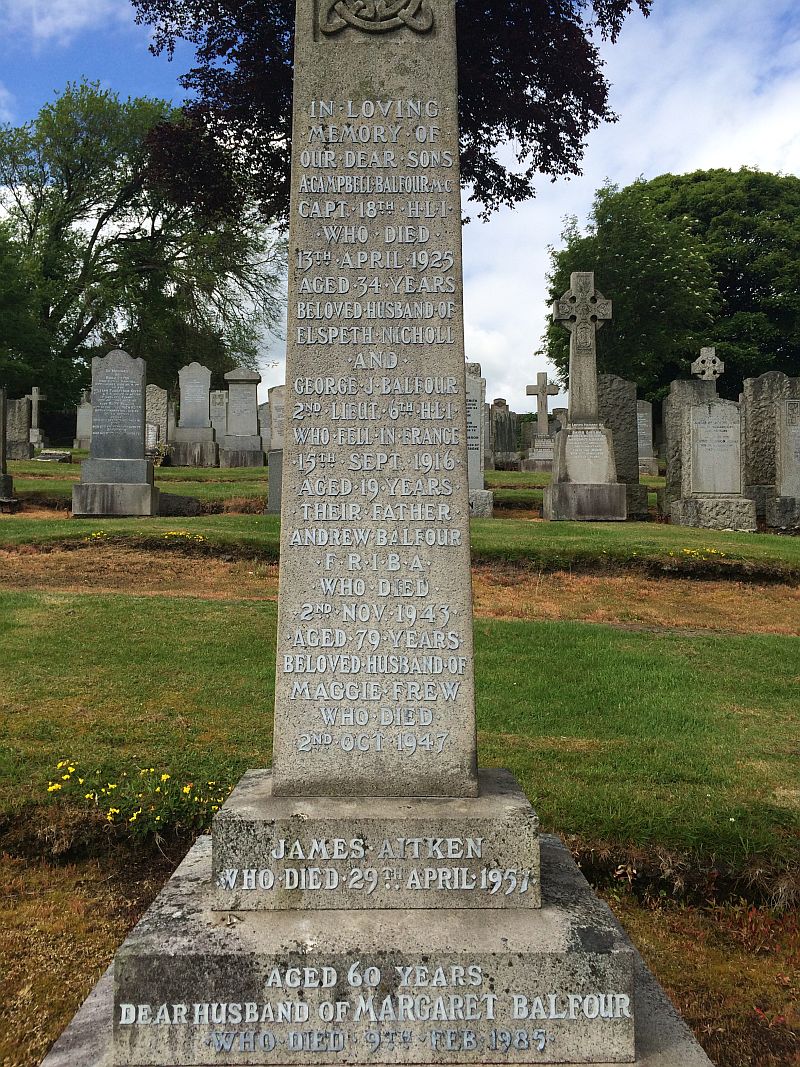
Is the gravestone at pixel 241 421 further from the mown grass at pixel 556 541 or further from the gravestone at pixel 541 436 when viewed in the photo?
the mown grass at pixel 556 541

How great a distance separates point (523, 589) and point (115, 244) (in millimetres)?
34141

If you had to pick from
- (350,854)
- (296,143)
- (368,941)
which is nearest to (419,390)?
(296,143)

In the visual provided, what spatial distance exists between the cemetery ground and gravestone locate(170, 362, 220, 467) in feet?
50.2

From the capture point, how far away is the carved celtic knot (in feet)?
8.88

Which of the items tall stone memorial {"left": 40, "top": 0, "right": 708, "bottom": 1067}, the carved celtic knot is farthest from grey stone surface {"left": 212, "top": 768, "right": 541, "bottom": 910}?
the carved celtic knot

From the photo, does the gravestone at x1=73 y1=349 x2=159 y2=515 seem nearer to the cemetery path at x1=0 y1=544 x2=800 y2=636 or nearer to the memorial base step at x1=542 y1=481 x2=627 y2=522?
the cemetery path at x1=0 y1=544 x2=800 y2=636

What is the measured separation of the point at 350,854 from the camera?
2.38 metres

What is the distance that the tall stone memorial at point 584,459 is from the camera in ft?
47.0

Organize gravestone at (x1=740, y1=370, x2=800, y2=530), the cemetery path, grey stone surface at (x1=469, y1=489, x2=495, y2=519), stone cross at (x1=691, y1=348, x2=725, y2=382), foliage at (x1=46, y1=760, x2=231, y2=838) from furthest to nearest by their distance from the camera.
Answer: stone cross at (x1=691, y1=348, x2=725, y2=382), gravestone at (x1=740, y1=370, x2=800, y2=530), grey stone surface at (x1=469, y1=489, x2=495, y2=519), the cemetery path, foliage at (x1=46, y1=760, x2=231, y2=838)

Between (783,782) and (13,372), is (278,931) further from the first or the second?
(13,372)

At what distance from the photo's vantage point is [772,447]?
54.0 feet

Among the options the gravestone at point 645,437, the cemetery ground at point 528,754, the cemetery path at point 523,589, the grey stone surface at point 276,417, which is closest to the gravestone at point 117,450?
the cemetery path at point 523,589

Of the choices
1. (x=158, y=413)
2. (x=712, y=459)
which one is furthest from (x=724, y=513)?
(x=158, y=413)

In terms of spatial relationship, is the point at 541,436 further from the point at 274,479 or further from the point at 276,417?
the point at 274,479
